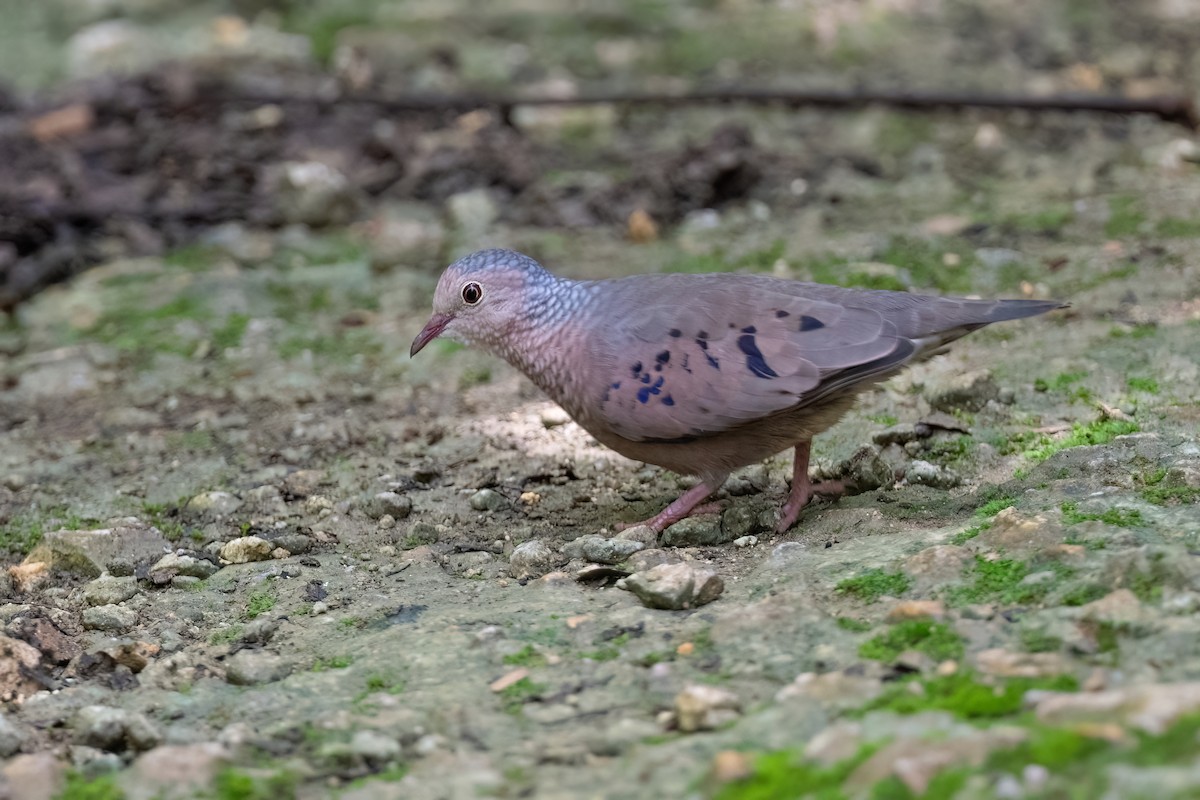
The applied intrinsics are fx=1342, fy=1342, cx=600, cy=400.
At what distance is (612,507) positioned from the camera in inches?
167

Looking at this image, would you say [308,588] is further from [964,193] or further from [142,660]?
[964,193]

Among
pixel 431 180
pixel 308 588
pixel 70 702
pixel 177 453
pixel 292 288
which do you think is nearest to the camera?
pixel 70 702

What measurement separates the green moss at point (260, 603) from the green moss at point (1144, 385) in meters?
2.76

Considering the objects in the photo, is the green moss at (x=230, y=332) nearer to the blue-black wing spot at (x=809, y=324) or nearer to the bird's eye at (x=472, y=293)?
the bird's eye at (x=472, y=293)

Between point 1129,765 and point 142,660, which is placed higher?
point 1129,765

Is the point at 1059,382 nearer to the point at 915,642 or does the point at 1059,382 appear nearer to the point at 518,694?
the point at 915,642

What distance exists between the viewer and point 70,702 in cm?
301

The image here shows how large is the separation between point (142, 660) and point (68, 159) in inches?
193

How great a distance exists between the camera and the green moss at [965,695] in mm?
2426

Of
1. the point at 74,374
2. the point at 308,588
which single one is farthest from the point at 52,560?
the point at 74,374

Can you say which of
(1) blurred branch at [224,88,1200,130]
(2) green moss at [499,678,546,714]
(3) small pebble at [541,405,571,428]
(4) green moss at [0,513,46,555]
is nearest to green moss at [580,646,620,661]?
(2) green moss at [499,678,546,714]

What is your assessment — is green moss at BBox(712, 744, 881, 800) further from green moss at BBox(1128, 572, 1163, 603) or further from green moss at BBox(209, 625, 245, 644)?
green moss at BBox(209, 625, 245, 644)

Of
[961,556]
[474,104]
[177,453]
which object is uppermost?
[474,104]

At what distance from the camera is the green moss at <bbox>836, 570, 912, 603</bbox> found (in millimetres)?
3092
